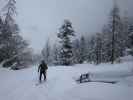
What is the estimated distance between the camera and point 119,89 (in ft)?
30.7

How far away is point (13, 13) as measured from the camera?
89.8ft

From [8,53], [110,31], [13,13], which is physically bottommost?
[8,53]

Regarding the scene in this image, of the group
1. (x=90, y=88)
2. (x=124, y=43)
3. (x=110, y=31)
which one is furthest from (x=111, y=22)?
(x=90, y=88)

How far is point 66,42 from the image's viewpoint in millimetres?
35812

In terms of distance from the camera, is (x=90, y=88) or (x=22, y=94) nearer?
(x=90, y=88)

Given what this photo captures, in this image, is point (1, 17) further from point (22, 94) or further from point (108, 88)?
point (108, 88)

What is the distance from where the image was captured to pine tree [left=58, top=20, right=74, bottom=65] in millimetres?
35688

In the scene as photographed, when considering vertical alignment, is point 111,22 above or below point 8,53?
above

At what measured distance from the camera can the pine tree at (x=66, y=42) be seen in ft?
117

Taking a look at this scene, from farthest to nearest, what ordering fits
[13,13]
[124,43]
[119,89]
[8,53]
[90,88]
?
[124,43] → [8,53] → [13,13] → [90,88] → [119,89]

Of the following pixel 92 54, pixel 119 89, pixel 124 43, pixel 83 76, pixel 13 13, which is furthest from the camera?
pixel 92 54

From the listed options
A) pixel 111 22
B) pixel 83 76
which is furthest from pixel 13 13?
pixel 111 22

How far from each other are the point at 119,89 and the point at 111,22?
1147 inches

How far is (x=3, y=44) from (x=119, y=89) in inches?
948
